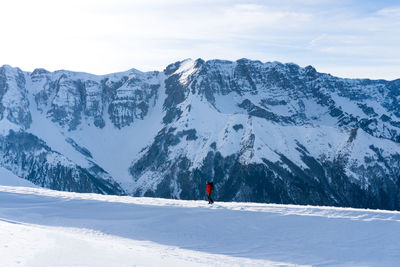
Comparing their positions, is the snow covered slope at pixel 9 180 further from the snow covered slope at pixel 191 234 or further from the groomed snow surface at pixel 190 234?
the snow covered slope at pixel 191 234

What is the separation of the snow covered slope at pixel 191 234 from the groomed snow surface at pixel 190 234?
0.07 m

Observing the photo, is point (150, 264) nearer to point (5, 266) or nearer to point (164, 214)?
point (5, 266)

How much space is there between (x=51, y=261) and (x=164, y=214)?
2105 cm

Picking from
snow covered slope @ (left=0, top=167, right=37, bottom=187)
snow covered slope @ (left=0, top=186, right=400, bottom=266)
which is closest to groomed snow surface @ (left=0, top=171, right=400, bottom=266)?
snow covered slope @ (left=0, top=186, right=400, bottom=266)

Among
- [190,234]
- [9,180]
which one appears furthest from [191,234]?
[9,180]

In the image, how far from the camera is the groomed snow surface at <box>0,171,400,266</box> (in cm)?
2492

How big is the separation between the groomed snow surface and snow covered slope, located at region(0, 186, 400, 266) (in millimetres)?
66

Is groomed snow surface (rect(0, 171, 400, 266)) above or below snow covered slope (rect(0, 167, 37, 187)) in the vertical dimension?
above

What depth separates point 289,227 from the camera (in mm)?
36375

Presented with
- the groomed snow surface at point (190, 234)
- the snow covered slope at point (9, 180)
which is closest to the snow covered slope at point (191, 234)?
the groomed snow surface at point (190, 234)

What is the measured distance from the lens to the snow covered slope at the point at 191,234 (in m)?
25.0

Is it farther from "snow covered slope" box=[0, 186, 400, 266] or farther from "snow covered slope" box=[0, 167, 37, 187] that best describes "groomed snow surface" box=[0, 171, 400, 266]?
"snow covered slope" box=[0, 167, 37, 187]

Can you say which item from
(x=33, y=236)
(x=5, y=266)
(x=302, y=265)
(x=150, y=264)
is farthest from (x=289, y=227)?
(x=5, y=266)

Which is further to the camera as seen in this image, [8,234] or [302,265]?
[302,265]
